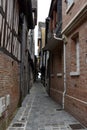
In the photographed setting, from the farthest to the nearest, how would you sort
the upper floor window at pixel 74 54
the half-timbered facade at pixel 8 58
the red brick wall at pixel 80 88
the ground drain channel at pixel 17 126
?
the upper floor window at pixel 74 54
the red brick wall at pixel 80 88
the ground drain channel at pixel 17 126
the half-timbered facade at pixel 8 58

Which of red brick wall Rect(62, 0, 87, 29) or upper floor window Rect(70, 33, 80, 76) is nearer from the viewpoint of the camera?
red brick wall Rect(62, 0, 87, 29)

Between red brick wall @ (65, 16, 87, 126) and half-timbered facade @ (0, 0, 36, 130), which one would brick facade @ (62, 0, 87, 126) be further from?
half-timbered facade @ (0, 0, 36, 130)

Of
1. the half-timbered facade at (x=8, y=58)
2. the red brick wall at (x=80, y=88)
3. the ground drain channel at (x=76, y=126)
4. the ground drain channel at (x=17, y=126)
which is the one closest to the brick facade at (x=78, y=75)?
the red brick wall at (x=80, y=88)

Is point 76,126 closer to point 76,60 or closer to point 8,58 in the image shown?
point 8,58

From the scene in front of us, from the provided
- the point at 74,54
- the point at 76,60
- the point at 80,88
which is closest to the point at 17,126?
the point at 80,88

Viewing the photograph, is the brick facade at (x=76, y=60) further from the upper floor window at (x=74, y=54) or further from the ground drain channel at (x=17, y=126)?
the ground drain channel at (x=17, y=126)

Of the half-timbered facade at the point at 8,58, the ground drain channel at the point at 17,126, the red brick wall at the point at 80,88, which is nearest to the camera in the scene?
the half-timbered facade at the point at 8,58

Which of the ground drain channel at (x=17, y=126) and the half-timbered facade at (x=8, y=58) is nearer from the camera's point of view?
the half-timbered facade at (x=8, y=58)

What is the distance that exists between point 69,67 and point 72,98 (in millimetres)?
1417

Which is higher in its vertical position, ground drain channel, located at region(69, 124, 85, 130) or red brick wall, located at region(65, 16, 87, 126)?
red brick wall, located at region(65, 16, 87, 126)

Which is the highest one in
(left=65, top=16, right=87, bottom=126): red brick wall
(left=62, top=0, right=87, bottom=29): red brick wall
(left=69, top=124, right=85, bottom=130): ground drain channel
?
(left=62, top=0, right=87, bottom=29): red brick wall

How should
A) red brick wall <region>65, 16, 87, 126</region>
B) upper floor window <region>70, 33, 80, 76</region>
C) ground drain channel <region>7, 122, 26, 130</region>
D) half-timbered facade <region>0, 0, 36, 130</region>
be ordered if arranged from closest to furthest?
half-timbered facade <region>0, 0, 36, 130</region>, ground drain channel <region>7, 122, 26, 130</region>, red brick wall <region>65, 16, 87, 126</region>, upper floor window <region>70, 33, 80, 76</region>

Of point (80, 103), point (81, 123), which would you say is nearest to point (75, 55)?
point (80, 103)

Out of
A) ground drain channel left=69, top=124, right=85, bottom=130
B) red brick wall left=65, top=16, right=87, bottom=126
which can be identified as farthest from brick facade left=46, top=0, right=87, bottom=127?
ground drain channel left=69, top=124, right=85, bottom=130
